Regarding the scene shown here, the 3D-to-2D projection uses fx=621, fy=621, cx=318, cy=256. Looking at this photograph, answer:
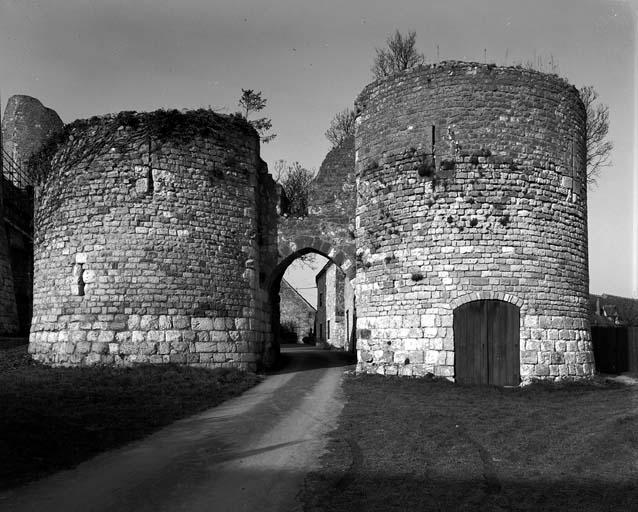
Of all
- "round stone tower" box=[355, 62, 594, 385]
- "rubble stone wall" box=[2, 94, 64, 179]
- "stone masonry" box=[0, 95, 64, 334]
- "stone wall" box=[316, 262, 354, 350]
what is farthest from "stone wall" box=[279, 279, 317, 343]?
"round stone tower" box=[355, 62, 594, 385]

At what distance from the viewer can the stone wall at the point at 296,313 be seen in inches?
1983

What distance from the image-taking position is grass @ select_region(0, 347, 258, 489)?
7754 mm

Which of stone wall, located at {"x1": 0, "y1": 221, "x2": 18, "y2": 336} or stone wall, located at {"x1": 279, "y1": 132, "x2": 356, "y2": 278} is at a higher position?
stone wall, located at {"x1": 279, "y1": 132, "x2": 356, "y2": 278}

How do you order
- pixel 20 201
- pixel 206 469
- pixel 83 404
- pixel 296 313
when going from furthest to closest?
pixel 296 313 → pixel 20 201 → pixel 83 404 → pixel 206 469

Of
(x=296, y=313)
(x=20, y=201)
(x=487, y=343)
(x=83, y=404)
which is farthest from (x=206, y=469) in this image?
(x=296, y=313)

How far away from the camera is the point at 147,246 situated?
15.7m

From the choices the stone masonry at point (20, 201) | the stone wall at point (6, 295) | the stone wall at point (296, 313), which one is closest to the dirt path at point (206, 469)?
the stone masonry at point (20, 201)

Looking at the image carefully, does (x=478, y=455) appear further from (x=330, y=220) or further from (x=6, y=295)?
(x=6, y=295)

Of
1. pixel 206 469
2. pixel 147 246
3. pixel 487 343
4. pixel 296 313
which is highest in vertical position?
pixel 147 246

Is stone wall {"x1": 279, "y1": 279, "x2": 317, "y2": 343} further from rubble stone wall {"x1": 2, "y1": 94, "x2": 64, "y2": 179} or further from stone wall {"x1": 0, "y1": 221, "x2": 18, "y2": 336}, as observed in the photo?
stone wall {"x1": 0, "y1": 221, "x2": 18, "y2": 336}

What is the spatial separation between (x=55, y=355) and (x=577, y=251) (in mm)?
13475

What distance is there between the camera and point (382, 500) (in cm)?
612

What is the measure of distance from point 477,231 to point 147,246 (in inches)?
322

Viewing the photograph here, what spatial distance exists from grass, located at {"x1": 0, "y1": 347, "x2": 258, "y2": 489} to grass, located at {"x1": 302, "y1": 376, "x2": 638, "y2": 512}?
3.03 meters
